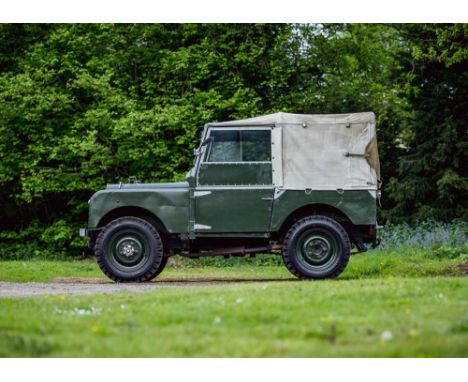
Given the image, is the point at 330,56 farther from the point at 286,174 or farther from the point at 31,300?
the point at 31,300

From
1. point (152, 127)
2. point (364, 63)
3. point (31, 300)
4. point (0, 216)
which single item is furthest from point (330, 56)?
point (31, 300)

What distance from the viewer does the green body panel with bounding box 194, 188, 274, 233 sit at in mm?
12336

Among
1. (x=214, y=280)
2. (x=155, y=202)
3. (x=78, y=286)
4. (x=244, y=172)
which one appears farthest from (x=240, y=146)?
(x=78, y=286)

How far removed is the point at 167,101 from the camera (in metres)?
21.6

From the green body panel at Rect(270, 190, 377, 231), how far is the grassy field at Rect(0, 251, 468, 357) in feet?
6.27

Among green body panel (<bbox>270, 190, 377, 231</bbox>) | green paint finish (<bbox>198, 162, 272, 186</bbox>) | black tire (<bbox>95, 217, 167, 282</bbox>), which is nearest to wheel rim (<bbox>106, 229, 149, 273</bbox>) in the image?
black tire (<bbox>95, 217, 167, 282</bbox>)

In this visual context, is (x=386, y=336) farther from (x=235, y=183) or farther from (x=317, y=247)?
(x=235, y=183)

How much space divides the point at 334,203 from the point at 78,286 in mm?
4475

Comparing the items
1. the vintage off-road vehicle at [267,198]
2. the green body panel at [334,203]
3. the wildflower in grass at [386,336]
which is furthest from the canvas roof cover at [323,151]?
the wildflower in grass at [386,336]

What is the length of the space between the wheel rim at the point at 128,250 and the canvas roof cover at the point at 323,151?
2.33m

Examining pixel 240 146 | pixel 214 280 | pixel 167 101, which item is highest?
pixel 167 101

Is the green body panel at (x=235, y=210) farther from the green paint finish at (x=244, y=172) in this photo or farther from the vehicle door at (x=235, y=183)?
the green paint finish at (x=244, y=172)

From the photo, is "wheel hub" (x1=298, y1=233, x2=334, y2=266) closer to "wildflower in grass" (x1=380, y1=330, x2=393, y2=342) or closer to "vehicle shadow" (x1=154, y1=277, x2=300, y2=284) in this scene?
"vehicle shadow" (x1=154, y1=277, x2=300, y2=284)

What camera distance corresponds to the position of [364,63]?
24859mm
